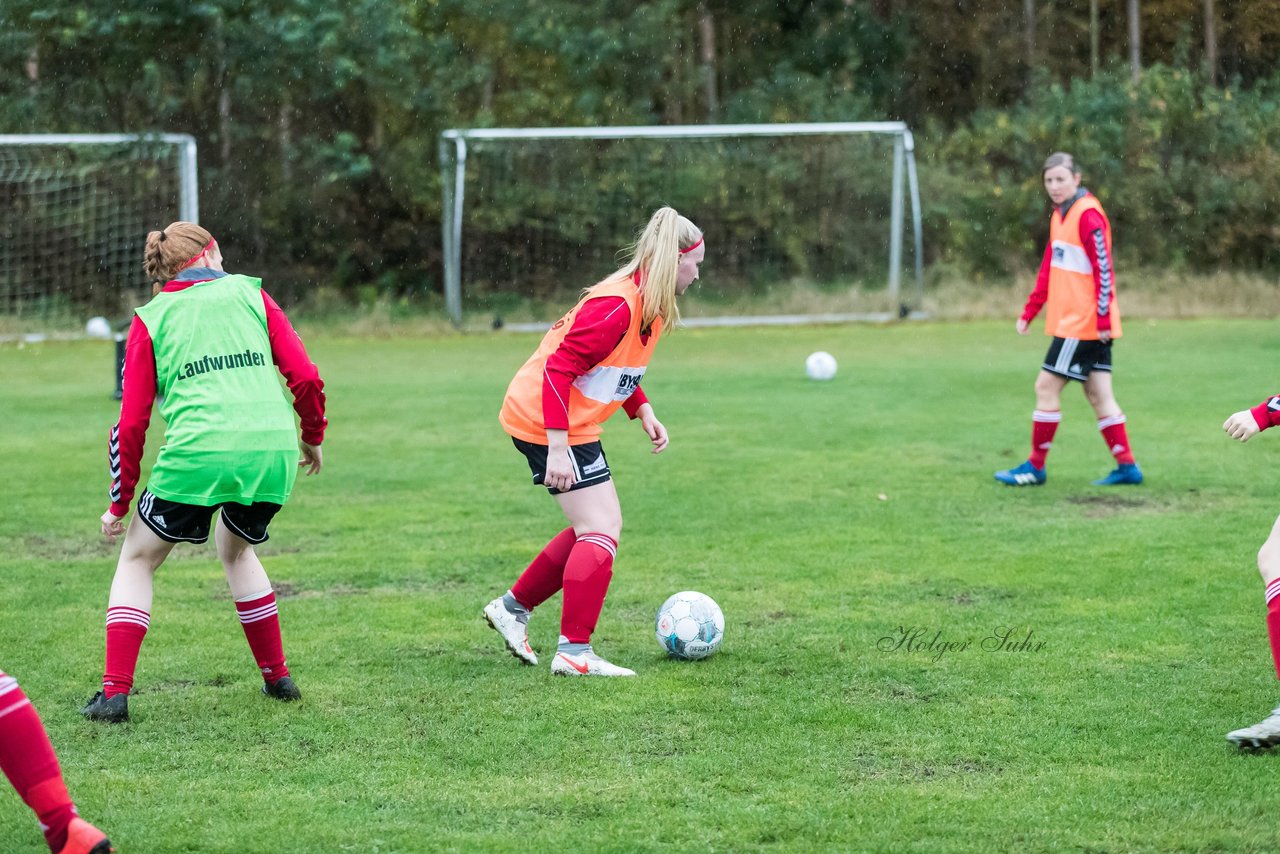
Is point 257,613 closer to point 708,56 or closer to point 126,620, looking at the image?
point 126,620

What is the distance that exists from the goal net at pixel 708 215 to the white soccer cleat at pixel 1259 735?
57.1 ft

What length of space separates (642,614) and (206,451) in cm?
222

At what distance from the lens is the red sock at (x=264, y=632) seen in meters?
4.95

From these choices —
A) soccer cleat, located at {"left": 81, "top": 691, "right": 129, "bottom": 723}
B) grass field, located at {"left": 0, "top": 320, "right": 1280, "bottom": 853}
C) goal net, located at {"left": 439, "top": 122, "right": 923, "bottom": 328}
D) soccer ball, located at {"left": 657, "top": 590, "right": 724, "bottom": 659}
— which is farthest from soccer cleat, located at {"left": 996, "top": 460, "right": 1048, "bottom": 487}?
goal net, located at {"left": 439, "top": 122, "right": 923, "bottom": 328}

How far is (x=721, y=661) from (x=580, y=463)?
35.5 inches

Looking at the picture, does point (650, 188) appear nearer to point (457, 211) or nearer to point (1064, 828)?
point (457, 211)

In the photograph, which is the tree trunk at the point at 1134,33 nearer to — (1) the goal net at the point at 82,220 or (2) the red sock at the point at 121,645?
(1) the goal net at the point at 82,220

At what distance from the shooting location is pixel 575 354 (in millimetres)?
5039

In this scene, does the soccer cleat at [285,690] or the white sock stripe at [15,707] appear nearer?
the white sock stripe at [15,707]

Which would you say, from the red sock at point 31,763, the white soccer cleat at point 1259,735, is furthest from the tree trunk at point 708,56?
the red sock at point 31,763

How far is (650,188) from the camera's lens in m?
23.5

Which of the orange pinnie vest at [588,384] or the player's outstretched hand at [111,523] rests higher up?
the orange pinnie vest at [588,384]

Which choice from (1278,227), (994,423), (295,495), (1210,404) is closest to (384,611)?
(295,495)

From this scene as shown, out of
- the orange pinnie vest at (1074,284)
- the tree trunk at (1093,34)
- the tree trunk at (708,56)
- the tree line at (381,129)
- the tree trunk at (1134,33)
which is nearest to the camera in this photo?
the orange pinnie vest at (1074,284)
